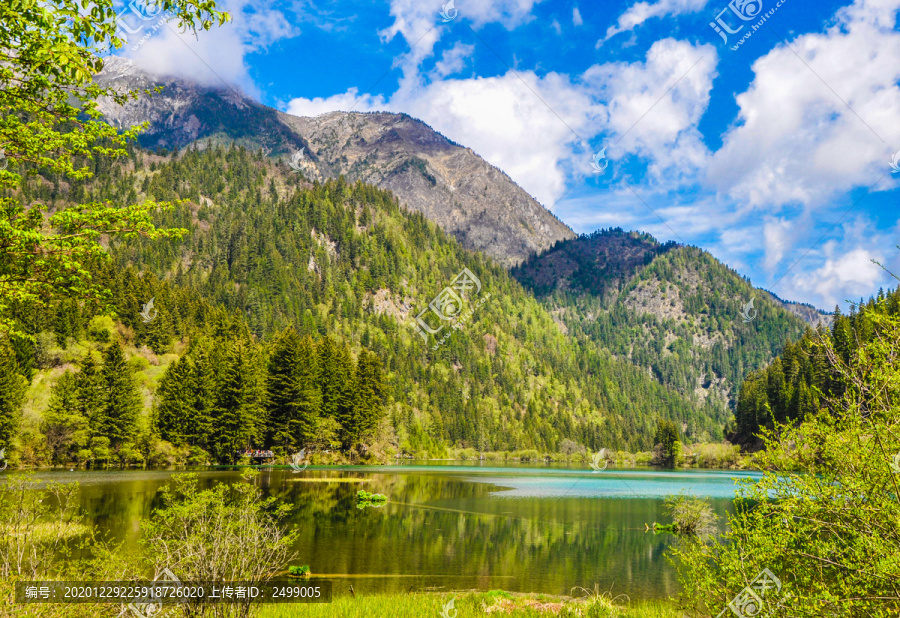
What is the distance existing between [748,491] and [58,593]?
1582 cm

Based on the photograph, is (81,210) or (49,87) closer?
(49,87)

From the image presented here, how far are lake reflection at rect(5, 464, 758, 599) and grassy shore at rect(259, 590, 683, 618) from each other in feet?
12.1

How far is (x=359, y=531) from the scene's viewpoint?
3381cm

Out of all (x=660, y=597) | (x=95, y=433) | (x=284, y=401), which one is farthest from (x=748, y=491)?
(x=284, y=401)

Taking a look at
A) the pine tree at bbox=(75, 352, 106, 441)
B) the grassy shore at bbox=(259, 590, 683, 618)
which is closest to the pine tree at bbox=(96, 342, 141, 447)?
the pine tree at bbox=(75, 352, 106, 441)

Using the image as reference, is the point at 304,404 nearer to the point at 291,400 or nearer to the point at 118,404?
the point at 291,400

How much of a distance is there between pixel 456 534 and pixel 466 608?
18.6 meters

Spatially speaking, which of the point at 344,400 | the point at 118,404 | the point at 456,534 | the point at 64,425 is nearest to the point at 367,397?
the point at 344,400

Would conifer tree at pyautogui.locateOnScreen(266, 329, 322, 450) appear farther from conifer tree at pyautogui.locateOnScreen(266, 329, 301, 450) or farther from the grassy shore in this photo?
the grassy shore

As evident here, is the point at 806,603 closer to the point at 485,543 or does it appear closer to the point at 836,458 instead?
the point at 836,458

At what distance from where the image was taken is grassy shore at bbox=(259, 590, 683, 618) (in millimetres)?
14875

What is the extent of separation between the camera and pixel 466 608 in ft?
55.8

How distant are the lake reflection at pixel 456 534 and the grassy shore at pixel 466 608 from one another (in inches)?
145

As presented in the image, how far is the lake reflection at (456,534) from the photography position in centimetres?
2462
